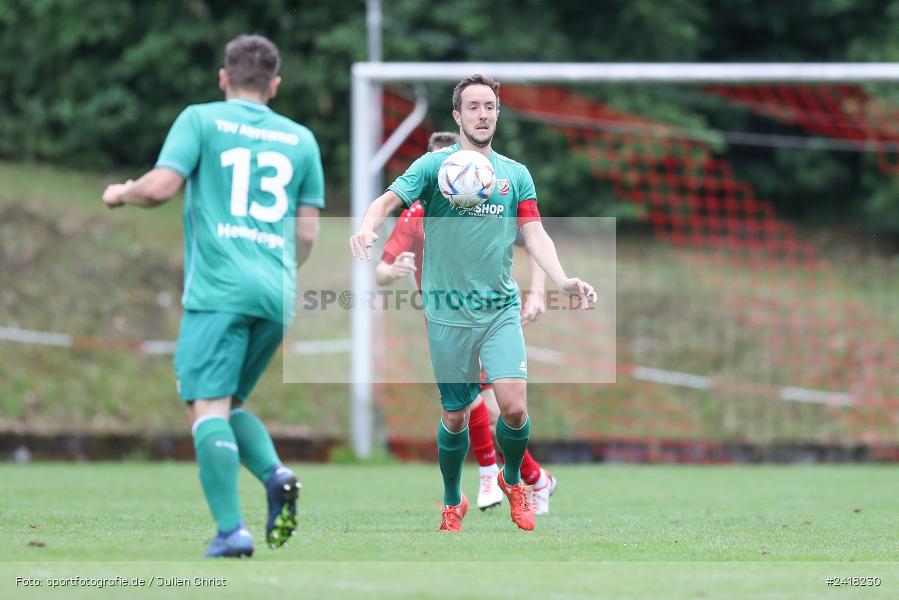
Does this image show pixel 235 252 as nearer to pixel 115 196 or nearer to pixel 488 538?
pixel 115 196

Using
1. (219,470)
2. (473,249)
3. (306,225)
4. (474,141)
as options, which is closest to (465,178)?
(474,141)

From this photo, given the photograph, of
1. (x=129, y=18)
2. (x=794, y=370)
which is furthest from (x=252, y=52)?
(x=129, y=18)

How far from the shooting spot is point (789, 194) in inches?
937

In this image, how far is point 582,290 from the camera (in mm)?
6641

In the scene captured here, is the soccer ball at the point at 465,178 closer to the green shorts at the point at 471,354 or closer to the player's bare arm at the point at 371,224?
the player's bare arm at the point at 371,224

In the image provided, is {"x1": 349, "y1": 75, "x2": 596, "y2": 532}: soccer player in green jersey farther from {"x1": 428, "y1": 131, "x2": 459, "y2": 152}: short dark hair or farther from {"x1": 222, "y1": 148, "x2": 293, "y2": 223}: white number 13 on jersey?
{"x1": 428, "y1": 131, "x2": 459, "y2": 152}: short dark hair

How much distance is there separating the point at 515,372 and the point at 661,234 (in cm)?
1528

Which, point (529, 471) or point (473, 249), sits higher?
point (473, 249)

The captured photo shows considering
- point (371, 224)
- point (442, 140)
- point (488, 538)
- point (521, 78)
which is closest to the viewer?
point (371, 224)

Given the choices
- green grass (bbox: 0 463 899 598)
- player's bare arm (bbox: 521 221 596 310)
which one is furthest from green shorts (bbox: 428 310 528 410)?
green grass (bbox: 0 463 899 598)

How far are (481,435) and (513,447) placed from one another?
1101 millimetres

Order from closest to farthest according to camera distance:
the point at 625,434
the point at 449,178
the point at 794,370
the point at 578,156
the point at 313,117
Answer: the point at 449,178 < the point at 625,434 < the point at 794,370 < the point at 578,156 < the point at 313,117

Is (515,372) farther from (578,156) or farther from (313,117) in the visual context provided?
(313,117)

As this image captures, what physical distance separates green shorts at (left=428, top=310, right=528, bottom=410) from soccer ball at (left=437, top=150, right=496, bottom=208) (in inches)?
25.9
